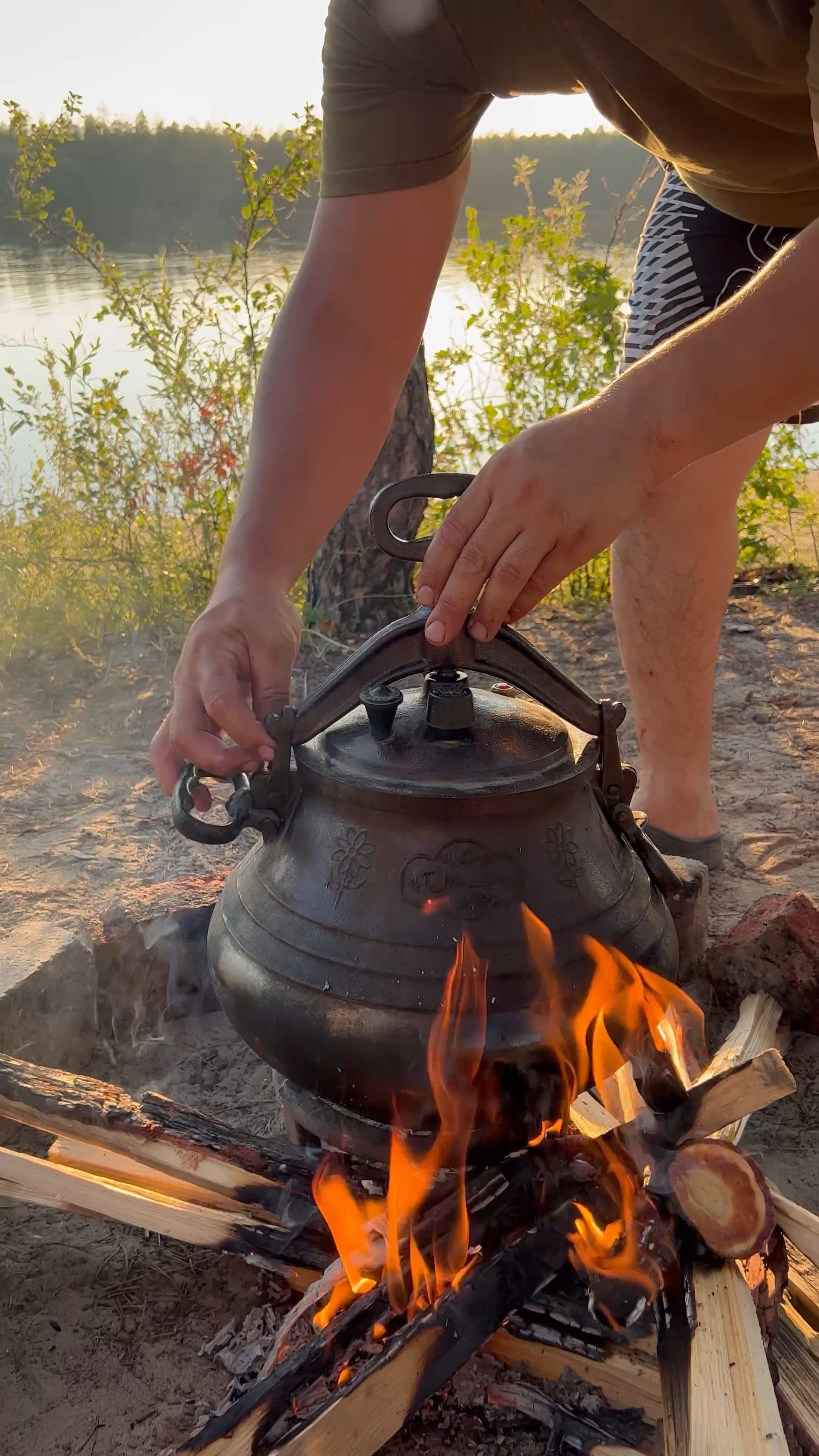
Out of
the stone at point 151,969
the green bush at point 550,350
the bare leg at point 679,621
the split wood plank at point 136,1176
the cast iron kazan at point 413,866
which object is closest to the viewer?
the cast iron kazan at point 413,866

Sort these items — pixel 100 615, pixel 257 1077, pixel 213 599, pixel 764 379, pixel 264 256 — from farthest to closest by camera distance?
pixel 264 256 → pixel 100 615 → pixel 257 1077 → pixel 213 599 → pixel 764 379

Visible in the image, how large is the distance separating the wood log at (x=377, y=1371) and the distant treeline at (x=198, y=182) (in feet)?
14.4

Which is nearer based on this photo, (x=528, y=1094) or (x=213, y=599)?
(x=528, y=1094)

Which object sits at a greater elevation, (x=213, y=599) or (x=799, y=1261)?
(x=213, y=599)

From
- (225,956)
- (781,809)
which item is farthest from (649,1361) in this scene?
(781,809)

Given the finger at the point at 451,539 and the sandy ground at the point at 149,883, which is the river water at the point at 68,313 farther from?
the finger at the point at 451,539

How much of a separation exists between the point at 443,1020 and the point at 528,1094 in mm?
168

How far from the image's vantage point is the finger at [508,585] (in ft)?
4.30

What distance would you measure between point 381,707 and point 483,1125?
0.58 metres

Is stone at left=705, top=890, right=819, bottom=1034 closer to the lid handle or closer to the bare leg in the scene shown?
the bare leg

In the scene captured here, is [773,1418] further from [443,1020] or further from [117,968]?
[117,968]

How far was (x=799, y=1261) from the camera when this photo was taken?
158 centimetres

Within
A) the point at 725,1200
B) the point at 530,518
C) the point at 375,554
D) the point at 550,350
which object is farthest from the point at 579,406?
the point at 550,350

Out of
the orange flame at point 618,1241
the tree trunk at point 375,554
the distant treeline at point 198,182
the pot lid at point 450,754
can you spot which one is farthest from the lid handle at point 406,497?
the distant treeline at point 198,182
